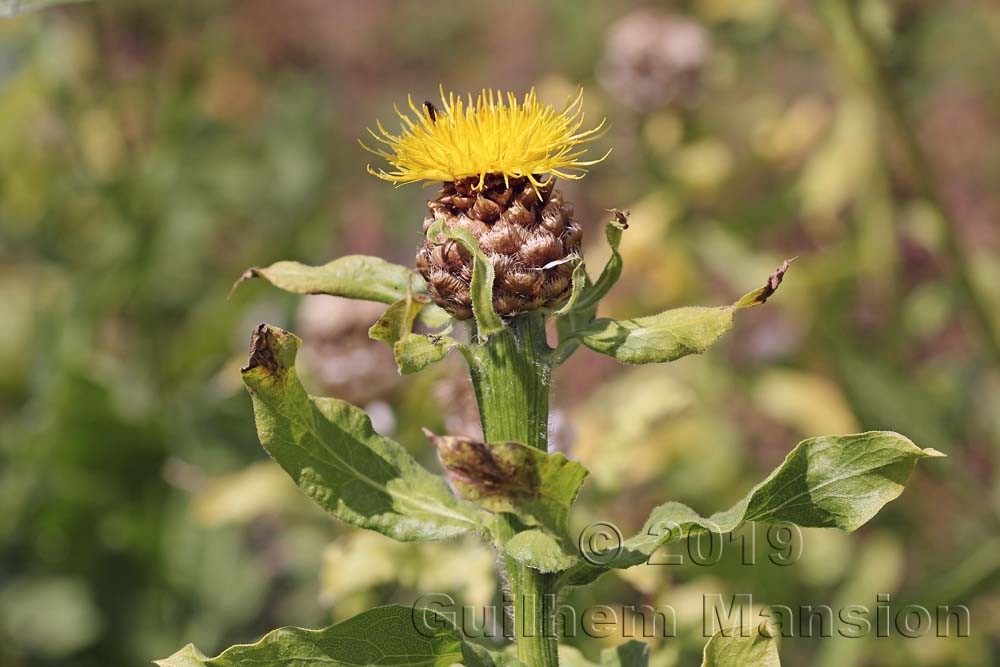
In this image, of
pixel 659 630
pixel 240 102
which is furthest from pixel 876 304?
pixel 240 102

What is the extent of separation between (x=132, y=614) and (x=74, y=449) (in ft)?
1.57

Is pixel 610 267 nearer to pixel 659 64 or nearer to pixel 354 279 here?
pixel 354 279

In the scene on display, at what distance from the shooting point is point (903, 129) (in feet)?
7.76

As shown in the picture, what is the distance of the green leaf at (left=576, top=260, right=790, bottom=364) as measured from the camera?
985 mm

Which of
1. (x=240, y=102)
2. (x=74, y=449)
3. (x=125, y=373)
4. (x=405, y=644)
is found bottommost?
(x=405, y=644)

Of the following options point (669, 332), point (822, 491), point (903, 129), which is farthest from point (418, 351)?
point (903, 129)

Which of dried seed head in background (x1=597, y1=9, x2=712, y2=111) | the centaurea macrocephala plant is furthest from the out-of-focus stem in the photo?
the centaurea macrocephala plant

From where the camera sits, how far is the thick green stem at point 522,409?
1.08m

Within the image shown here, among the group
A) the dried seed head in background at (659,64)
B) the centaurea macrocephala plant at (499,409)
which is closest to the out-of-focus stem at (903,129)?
the dried seed head in background at (659,64)

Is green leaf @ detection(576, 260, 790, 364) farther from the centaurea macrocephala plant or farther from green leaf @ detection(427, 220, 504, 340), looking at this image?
green leaf @ detection(427, 220, 504, 340)

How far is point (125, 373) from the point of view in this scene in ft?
11.1

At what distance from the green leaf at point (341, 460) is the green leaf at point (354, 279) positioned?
9cm

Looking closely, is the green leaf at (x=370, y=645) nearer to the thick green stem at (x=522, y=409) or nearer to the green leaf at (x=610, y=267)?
the thick green stem at (x=522, y=409)

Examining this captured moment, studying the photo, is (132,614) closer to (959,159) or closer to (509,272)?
(509,272)
